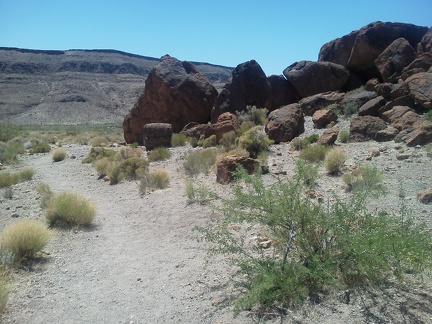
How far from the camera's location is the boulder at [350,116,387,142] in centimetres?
1366

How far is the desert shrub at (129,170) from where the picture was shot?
1452cm

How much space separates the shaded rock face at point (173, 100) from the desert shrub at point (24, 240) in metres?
17.6

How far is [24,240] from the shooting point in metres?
6.84

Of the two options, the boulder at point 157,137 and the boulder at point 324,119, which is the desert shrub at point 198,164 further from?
the boulder at point 157,137

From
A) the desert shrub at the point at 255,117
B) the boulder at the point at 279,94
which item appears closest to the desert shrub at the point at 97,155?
the desert shrub at the point at 255,117

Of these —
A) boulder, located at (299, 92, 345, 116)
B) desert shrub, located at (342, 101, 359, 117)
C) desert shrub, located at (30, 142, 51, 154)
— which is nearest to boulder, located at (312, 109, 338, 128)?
desert shrub, located at (342, 101, 359, 117)

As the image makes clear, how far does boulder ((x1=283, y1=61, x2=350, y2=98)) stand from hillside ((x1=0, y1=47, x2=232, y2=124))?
5784cm

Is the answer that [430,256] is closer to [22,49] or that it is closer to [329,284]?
[329,284]

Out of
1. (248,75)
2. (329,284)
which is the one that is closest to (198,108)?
(248,75)

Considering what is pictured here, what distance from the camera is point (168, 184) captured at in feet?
41.8

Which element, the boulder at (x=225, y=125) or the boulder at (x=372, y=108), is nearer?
the boulder at (x=372, y=108)

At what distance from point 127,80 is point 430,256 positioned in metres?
98.6

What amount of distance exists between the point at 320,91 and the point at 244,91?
14.0 feet

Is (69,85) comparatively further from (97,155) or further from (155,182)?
(155,182)
